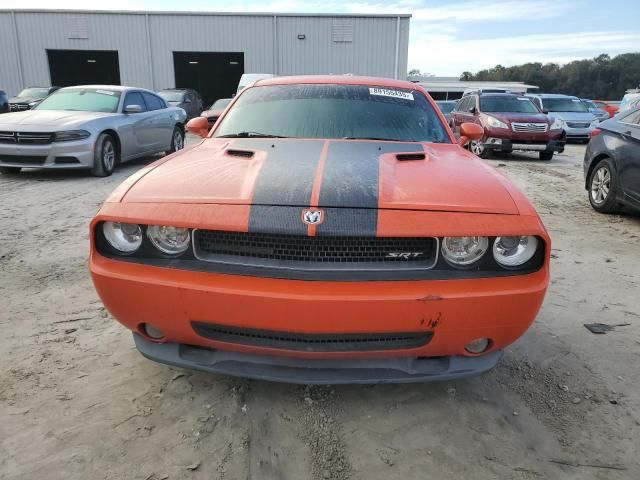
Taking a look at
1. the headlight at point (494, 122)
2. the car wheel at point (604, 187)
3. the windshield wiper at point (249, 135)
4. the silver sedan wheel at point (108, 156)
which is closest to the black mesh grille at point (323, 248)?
the windshield wiper at point (249, 135)

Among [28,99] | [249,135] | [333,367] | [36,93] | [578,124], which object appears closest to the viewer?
[333,367]

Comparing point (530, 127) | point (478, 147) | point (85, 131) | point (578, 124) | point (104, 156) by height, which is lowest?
point (478, 147)

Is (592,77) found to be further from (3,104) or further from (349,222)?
(349,222)

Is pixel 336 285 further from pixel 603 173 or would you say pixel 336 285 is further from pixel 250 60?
pixel 250 60

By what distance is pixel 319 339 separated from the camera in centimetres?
189

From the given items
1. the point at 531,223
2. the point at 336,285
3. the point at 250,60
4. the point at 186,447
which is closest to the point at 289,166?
the point at 336,285

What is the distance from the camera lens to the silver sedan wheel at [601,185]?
6039 millimetres

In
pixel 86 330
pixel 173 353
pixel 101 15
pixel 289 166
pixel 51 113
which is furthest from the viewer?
pixel 101 15

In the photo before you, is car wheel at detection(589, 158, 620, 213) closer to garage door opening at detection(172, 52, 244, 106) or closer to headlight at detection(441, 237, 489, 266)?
headlight at detection(441, 237, 489, 266)

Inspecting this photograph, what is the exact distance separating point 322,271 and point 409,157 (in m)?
1.00

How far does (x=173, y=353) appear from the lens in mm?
2105

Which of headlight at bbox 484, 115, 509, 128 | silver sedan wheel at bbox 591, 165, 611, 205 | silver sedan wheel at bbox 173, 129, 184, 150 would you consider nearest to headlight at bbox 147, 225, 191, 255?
silver sedan wheel at bbox 591, 165, 611, 205

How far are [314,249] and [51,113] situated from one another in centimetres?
755

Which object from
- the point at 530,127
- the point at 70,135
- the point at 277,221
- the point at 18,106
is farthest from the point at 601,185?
the point at 18,106
